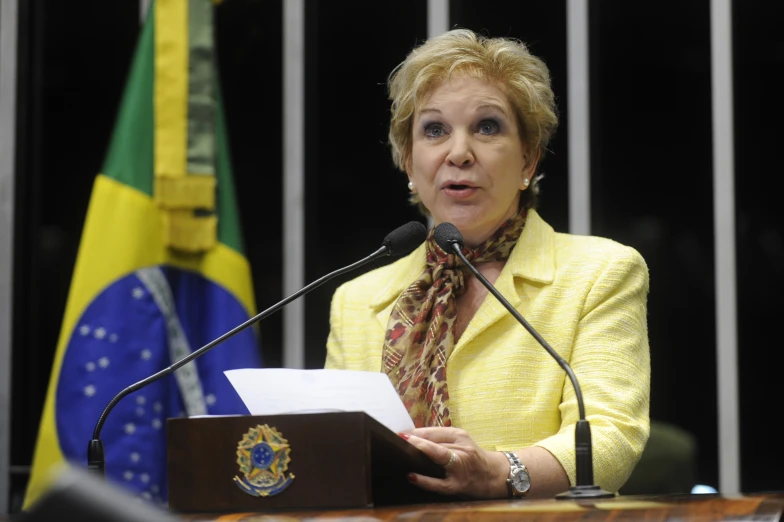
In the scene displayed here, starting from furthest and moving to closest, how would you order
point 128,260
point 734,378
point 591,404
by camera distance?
1. point 734,378
2. point 128,260
3. point 591,404

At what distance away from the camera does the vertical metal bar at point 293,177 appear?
16.1 ft

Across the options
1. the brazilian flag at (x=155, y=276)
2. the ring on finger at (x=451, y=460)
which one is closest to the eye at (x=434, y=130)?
the ring on finger at (x=451, y=460)

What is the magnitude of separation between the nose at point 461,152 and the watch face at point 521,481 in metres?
0.79

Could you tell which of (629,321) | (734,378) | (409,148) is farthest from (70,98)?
(629,321)

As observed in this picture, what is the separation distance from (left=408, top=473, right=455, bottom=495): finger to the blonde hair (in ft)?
3.34

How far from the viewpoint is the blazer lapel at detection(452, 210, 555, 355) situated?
2.54 meters

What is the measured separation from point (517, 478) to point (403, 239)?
0.52 m

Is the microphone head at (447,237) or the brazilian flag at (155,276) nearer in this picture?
the microphone head at (447,237)

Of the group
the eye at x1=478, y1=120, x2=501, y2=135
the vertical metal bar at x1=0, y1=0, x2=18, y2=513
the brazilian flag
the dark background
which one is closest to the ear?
the eye at x1=478, y1=120, x2=501, y2=135

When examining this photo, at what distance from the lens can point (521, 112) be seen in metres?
2.75

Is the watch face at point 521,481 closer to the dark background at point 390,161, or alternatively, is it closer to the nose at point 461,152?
the nose at point 461,152

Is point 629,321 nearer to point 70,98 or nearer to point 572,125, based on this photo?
point 572,125

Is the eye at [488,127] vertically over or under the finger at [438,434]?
over

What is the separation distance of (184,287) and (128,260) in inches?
8.9
